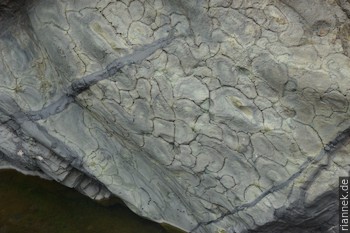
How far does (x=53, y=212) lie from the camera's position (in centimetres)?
170

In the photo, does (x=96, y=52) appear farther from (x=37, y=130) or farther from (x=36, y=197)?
(x=36, y=197)

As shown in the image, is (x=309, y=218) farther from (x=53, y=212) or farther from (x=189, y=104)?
(x=53, y=212)

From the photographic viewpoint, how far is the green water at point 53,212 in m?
1.68

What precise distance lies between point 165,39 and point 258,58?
0.27 m

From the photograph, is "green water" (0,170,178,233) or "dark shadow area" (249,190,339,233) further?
"green water" (0,170,178,233)

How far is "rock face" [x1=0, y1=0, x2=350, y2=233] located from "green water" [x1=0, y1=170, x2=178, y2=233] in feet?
0.32

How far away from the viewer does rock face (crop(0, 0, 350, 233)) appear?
1232mm

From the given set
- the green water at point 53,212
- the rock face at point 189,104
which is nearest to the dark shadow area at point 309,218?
the rock face at point 189,104

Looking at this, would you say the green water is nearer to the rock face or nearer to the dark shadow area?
the rock face

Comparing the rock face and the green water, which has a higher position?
the rock face

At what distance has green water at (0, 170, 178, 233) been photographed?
5.52ft

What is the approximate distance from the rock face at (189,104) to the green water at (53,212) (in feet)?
0.32

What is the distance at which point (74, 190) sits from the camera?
1.72 m

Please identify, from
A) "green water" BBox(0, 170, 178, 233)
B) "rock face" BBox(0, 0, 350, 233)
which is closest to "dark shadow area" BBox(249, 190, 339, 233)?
"rock face" BBox(0, 0, 350, 233)
